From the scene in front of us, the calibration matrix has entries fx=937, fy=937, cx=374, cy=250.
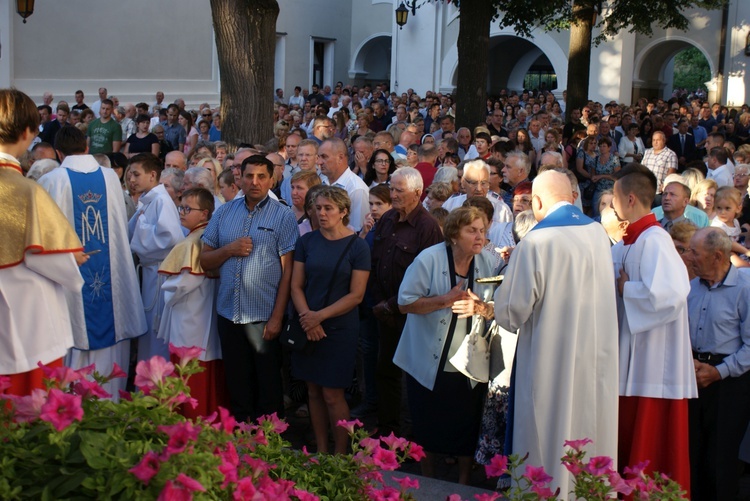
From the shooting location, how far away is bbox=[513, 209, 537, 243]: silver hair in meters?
6.40

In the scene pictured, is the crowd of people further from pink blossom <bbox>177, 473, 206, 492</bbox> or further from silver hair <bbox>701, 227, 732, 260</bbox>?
pink blossom <bbox>177, 473, 206, 492</bbox>

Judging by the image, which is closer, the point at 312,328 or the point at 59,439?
the point at 59,439

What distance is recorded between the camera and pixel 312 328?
5680 mm

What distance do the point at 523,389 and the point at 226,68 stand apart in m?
7.71

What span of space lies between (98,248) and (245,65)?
19.4ft

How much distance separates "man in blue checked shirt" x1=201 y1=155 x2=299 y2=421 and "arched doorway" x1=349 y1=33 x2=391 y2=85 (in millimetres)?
31633

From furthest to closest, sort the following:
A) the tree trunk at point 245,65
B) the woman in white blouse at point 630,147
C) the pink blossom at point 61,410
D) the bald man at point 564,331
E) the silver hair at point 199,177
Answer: the woman in white blouse at point 630,147 < the tree trunk at point 245,65 < the silver hair at point 199,177 < the bald man at point 564,331 < the pink blossom at point 61,410

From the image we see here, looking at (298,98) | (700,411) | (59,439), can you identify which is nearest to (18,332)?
(59,439)

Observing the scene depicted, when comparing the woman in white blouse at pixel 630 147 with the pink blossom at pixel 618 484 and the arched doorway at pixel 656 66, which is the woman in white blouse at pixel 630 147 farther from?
the arched doorway at pixel 656 66

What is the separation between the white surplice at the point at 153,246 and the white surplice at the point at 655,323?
10.3ft

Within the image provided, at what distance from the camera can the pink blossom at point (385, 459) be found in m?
2.93

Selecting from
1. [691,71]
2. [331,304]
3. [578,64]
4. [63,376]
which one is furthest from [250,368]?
[691,71]

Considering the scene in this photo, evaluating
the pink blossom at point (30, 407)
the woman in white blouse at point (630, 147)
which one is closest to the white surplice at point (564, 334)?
the pink blossom at point (30, 407)

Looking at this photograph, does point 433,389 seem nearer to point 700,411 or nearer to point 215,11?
point 700,411
